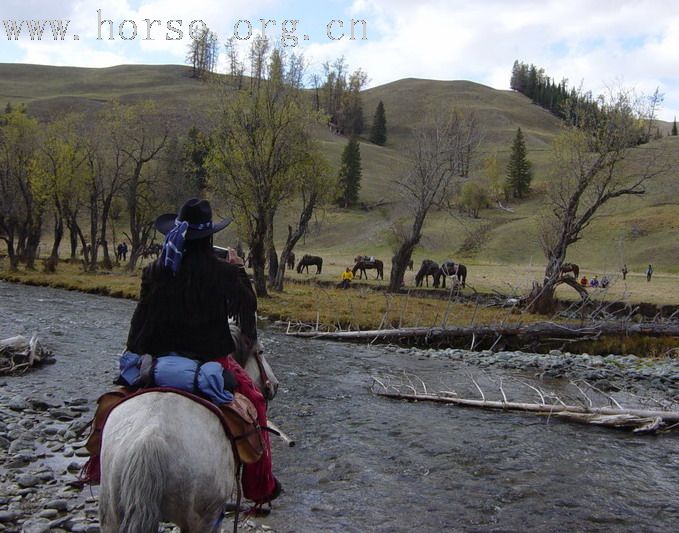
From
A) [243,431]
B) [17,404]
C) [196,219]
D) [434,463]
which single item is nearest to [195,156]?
[17,404]

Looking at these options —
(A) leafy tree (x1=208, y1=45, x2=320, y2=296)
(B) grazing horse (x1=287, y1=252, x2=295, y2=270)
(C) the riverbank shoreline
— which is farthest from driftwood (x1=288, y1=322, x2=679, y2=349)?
(B) grazing horse (x1=287, y1=252, x2=295, y2=270)

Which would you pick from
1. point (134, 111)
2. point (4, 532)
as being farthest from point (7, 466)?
point (134, 111)

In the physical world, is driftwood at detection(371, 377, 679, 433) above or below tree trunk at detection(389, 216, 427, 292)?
below

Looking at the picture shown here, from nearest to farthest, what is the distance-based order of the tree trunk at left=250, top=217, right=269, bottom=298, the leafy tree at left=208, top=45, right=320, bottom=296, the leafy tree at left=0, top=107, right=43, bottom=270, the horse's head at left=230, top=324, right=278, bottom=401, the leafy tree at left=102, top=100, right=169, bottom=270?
the horse's head at left=230, top=324, right=278, bottom=401, the tree trunk at left=250, top=217, right=269, bottom=298, the leafy tree at left=208, top=45, right=320, bottom=296, the leafy tree at left=0, top=107, right=43, bottom=270, the leafy tree at left=102, top=100, right=169, bottom=270

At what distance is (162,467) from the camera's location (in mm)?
3426

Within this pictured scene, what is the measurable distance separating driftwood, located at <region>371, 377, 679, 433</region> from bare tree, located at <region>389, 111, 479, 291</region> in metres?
20.9

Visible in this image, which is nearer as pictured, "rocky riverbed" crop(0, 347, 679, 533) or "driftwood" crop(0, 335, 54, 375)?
"rocky riverbed" crop(0, 347, 679, 533)

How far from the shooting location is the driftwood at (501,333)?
67.1 ft

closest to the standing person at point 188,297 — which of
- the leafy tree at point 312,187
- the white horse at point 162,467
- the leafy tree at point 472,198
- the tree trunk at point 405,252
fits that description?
the white horse at point 162,467

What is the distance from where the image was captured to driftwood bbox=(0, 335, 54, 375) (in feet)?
43.5

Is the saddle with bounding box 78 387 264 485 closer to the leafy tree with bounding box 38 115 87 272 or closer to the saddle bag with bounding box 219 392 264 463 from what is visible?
the saddle bag with bounding box 219 392 264 463

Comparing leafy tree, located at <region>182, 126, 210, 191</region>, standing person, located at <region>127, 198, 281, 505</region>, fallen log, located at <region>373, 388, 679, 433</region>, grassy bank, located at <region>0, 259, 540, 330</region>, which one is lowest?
grassy bank, located at <region>0, 259, 540, 330</region>

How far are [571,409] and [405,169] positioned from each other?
39.7m

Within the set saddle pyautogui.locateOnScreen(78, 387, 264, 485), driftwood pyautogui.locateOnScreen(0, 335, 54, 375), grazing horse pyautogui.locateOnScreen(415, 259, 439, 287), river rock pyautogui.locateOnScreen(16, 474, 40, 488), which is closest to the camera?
saddle pyautogui.locateOnScreen(78, 387, 264, 485)
